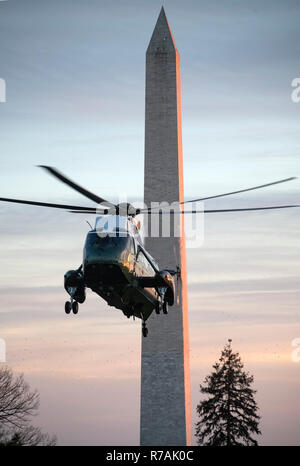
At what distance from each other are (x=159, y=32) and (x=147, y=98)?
143 inches

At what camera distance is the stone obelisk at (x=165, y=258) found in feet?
147

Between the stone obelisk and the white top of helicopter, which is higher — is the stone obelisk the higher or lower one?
the higher one

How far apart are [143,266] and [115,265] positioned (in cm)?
250

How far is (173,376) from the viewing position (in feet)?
148

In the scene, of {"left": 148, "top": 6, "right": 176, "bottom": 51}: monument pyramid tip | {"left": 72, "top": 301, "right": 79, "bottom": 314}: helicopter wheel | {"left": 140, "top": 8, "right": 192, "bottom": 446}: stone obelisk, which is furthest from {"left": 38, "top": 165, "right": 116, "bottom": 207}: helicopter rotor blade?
{"left": 148, "top": 6, "right": 176, "bottom": 51}: monument pyramid tip

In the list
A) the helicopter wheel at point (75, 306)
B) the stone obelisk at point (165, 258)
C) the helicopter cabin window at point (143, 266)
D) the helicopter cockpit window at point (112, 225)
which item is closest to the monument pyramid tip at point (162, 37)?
the stone obelisk at point (165, 258)

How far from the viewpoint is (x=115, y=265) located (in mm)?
24422

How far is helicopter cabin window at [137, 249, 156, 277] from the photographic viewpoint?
1034 inches

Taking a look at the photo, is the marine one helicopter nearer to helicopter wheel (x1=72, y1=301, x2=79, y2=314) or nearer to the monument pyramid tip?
helicopter wheel (x1=72, y1=301, x2=79, y2=314)

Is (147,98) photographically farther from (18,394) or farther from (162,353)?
(18,394)

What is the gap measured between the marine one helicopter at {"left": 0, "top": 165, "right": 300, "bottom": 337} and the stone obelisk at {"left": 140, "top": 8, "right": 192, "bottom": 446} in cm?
1737

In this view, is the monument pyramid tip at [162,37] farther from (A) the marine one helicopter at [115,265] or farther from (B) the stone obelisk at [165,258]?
(A) the marine one helicopter at [115,265]

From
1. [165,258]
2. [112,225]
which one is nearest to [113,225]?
[112,225]

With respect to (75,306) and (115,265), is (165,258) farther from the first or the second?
Result: (115,265)
